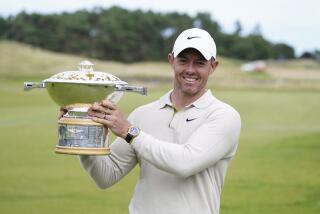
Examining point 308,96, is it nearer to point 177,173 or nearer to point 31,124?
point 31,124

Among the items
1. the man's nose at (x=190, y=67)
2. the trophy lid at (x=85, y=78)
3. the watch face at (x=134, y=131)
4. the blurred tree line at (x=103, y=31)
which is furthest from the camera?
the blurred tree line at (x=103, y=31)

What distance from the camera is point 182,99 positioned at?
171 inches

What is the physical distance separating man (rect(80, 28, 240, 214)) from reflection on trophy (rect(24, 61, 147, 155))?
3.8 inches

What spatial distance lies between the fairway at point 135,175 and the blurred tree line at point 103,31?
246 feet

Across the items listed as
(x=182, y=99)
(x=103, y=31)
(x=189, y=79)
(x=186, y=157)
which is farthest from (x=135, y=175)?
(x=103, y=31)

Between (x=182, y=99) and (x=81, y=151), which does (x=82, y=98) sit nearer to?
(x=81, y=151)

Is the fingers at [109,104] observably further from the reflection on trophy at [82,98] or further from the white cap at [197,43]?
the white cap at [197,43]

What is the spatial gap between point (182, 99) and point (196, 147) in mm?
324

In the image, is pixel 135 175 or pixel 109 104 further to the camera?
pixel 135 175

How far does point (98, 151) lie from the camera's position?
4211mm

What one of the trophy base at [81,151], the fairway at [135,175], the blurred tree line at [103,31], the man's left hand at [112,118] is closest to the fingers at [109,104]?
the man's left hand at [112,118]

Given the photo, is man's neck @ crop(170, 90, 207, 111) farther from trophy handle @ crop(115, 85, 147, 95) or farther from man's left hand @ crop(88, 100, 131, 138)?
man's left hand @ crop(88, 100, 131, 138)

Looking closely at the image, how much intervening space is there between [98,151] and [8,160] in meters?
14.0

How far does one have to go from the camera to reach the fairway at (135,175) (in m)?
12.5
